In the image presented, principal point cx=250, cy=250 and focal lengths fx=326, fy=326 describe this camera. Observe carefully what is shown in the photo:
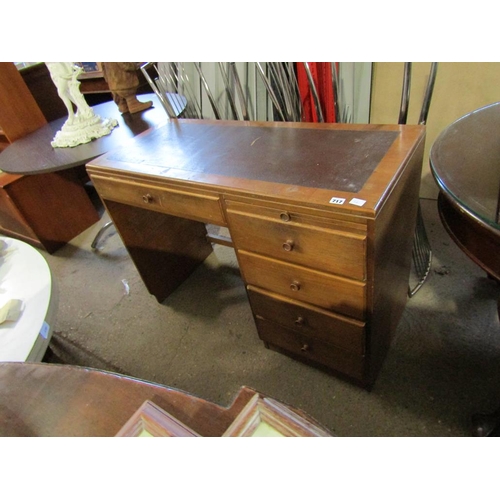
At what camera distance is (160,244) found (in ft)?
5.29

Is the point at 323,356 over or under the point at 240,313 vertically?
over

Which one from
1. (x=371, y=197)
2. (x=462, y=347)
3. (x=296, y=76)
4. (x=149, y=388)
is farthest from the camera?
(x=296, y=76)

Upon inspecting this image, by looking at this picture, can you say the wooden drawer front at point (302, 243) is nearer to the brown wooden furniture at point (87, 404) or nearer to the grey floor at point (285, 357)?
the brown wooden furniture at point (87, 404)

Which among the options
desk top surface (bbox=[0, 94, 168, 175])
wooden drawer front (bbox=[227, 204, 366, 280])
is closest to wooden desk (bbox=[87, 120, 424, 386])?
wooden drawer front (bbox=[227, 204, 366, 280])

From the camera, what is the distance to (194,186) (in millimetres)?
922

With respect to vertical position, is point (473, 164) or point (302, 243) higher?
point (473, 164)

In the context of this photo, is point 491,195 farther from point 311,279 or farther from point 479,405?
point 479,405

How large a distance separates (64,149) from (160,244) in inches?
28.8

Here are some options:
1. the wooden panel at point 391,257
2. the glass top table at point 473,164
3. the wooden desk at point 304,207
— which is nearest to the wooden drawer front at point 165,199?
the wooden desk at point 304,207

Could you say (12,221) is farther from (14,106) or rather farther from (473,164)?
(473,164)

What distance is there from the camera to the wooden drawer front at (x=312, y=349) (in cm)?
107

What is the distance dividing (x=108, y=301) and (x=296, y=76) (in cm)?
155

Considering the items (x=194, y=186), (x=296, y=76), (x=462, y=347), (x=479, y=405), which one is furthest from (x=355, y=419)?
(x=296, y=76)

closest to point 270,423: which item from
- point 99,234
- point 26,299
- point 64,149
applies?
point 26,299
